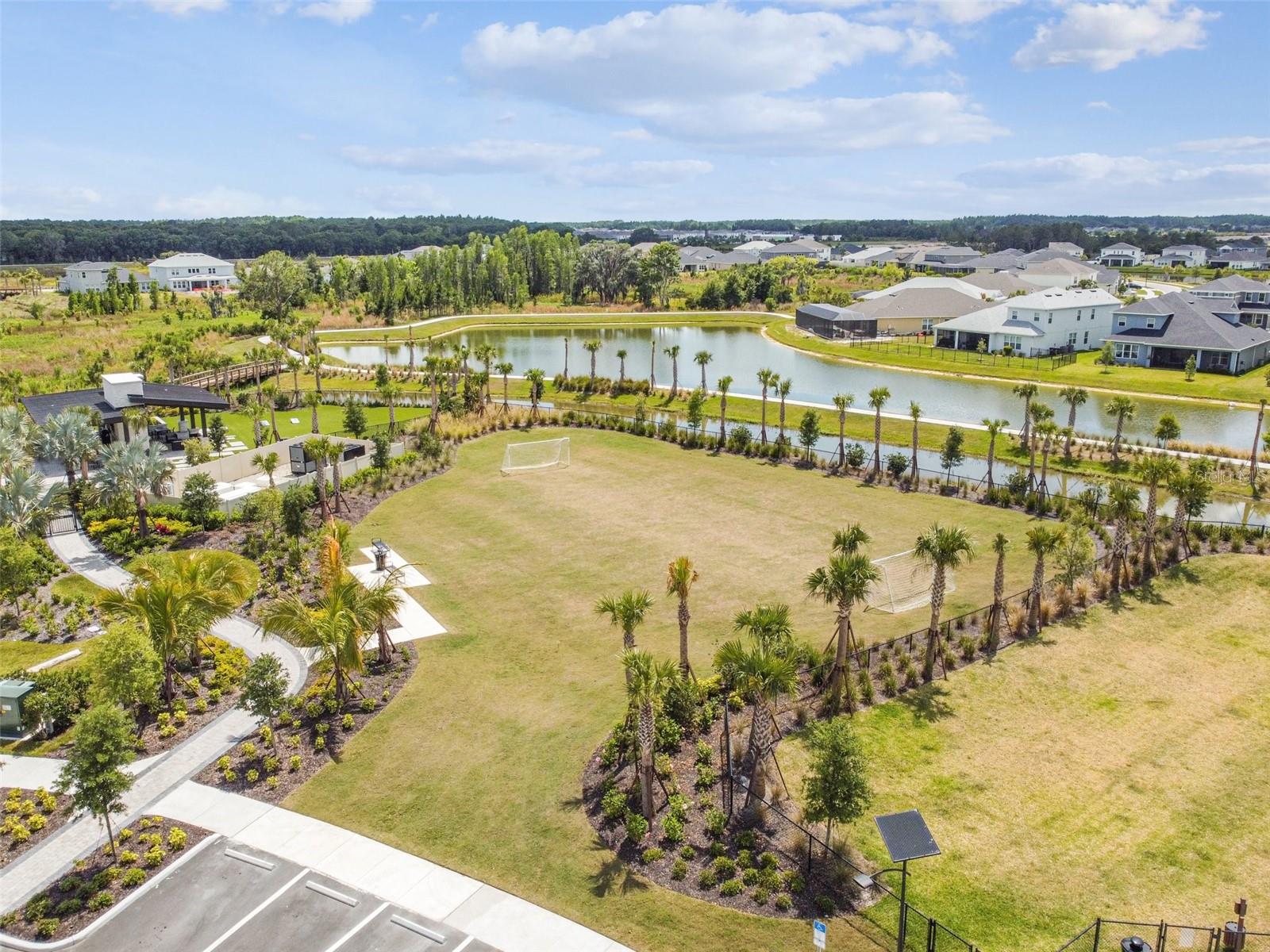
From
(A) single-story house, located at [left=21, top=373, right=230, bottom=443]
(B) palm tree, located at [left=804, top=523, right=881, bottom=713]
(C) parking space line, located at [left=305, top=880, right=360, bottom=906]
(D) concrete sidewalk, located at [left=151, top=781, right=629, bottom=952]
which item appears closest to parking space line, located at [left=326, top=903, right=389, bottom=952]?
(D) concrete sidewalk, located at [left=151, top=781, right=629, bottom=952]

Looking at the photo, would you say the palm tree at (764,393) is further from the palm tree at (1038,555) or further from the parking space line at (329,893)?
the parking space line at (329,893)

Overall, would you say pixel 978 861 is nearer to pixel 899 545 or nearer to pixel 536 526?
pixel 899 545

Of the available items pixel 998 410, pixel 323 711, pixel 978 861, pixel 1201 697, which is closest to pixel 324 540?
pixel 323 711

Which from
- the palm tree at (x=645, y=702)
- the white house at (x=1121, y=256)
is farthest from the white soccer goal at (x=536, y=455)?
the white house at (x=1121, y=256)

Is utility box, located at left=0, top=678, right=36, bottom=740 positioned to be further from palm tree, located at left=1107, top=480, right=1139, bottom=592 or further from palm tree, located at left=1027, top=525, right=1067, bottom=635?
palm tree, located at left=1107, top=480, right=1139, bottom=592

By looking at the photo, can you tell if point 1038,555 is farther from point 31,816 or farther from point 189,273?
point 189,273

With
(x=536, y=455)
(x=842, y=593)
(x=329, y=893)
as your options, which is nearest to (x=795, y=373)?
(x=536, y=455)
